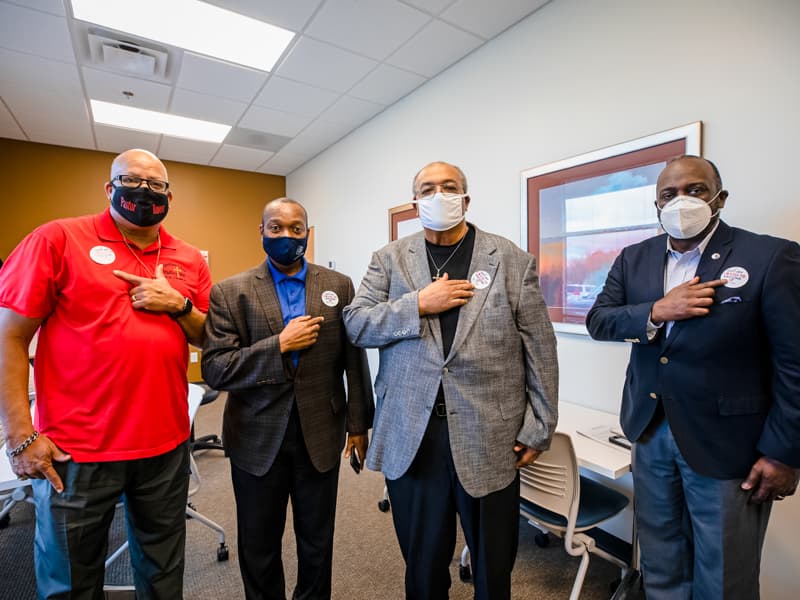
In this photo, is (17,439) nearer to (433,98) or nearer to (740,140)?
(740,140)

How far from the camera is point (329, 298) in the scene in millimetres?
1467

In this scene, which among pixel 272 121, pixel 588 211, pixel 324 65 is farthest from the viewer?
pixel 272 121

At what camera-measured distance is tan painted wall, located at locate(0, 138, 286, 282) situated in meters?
4.52

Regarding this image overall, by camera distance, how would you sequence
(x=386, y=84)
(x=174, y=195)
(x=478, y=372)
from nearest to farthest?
1. (x=478, y=372)
2. (x=386, y=84)
3. (x=174, y=195)

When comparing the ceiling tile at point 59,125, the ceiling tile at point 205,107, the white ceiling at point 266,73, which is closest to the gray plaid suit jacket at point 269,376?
the white ceiling at point 266,73

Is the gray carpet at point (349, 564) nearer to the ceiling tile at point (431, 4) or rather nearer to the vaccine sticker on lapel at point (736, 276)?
the vaccine sticker on lapel at point (736, 276)

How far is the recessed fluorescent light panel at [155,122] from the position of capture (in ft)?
12.5

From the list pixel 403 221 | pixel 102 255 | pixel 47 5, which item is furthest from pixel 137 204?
pixel 403 221

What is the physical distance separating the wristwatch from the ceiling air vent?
2.44m

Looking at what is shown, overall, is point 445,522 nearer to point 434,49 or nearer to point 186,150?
point 434,49

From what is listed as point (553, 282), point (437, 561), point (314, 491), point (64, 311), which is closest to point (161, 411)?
point (64, 311)

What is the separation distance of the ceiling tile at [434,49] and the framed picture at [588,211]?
1070mm

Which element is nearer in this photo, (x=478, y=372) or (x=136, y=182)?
(x=478, y=372)

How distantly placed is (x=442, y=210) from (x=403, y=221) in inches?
94.7
